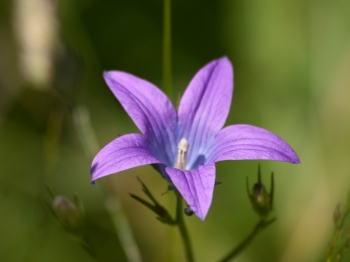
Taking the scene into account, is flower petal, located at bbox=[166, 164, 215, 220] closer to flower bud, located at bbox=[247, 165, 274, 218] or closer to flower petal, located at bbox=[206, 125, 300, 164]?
flower petal, located at bbox=[206, 125, 300, 164]

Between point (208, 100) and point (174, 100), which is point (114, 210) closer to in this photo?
point (208, 100)

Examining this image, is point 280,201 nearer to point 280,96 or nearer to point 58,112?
point 280,96

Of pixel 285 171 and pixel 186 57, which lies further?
pixel 186 57

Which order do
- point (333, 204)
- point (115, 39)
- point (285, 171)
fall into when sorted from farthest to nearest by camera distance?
point (115, 39), point (285, 171), point (333, 204)

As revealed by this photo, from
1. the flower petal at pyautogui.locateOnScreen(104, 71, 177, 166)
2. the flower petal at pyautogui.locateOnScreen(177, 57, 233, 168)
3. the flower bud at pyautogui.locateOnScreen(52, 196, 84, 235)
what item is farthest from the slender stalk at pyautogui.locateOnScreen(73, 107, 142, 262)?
the flower petal at pyautogui.locateOnScreen(177, 57, 233, 168)

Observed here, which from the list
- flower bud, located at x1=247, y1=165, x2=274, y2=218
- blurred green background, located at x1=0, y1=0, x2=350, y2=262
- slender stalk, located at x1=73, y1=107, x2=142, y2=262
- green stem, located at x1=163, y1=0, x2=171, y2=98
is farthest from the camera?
blurred green background, located at x1=0, y1=0, x2=350, y2=262

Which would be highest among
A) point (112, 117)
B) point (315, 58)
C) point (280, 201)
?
point (315, 58)

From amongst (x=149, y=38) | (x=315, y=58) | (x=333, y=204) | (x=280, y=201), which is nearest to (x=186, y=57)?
(x=149, y=38)
